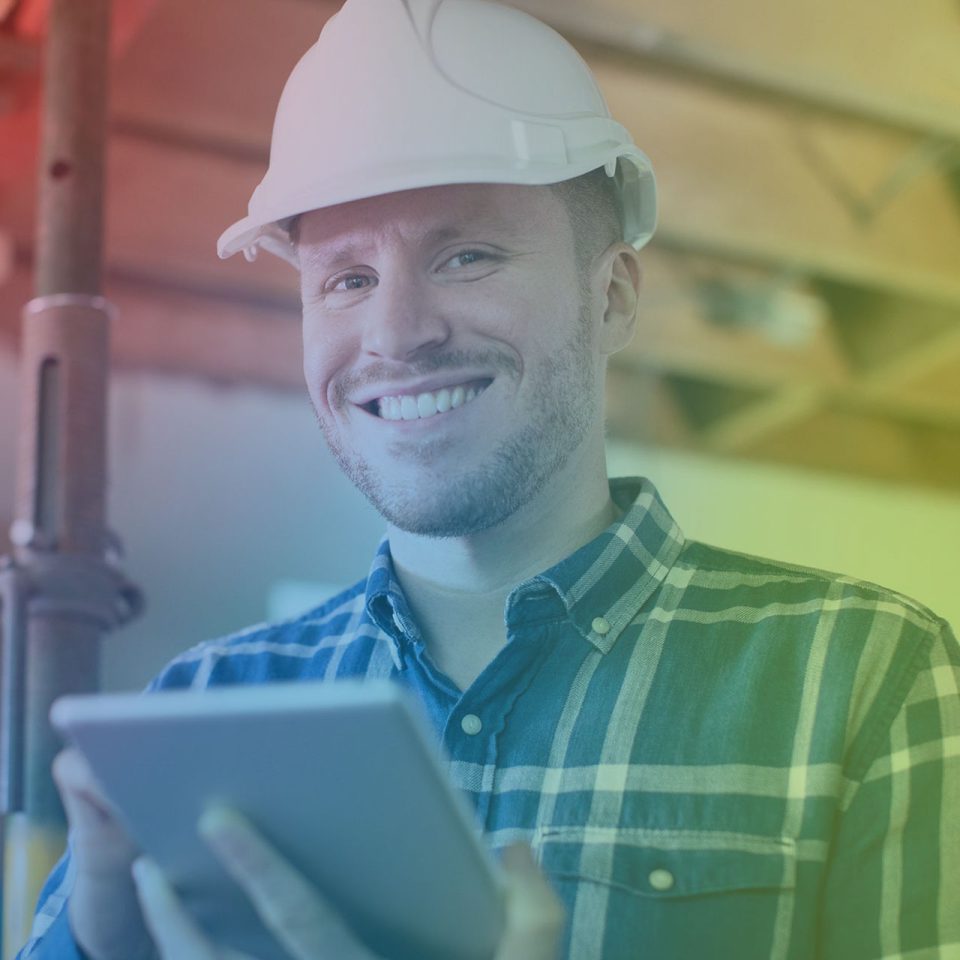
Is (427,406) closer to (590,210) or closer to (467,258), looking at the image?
(467,258)

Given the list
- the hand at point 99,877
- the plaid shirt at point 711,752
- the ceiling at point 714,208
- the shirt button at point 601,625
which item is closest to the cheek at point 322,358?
the plaid shirt at point 711,752

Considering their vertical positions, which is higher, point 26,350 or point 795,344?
point 795,344

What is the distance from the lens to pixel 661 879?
1.39 metres

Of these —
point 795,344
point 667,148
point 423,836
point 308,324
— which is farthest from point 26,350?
point 795,344

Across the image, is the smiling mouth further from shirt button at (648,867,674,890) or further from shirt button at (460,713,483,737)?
shirt button at (648,867,674,890)

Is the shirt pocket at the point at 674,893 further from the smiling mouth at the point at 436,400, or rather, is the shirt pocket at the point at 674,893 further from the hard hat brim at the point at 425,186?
the hard hat brim at the point at 425,186

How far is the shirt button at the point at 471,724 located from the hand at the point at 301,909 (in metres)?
0.35

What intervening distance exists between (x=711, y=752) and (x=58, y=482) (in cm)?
111

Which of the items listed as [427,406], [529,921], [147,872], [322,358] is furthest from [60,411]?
[529,921]

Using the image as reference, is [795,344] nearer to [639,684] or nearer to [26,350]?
[26,350]

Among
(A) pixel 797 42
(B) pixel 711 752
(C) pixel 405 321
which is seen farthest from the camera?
(A) pixel 797 42

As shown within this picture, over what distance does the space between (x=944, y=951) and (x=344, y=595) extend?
0.83 metres

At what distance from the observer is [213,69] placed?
322 cm

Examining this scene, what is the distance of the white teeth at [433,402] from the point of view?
5.22ft
